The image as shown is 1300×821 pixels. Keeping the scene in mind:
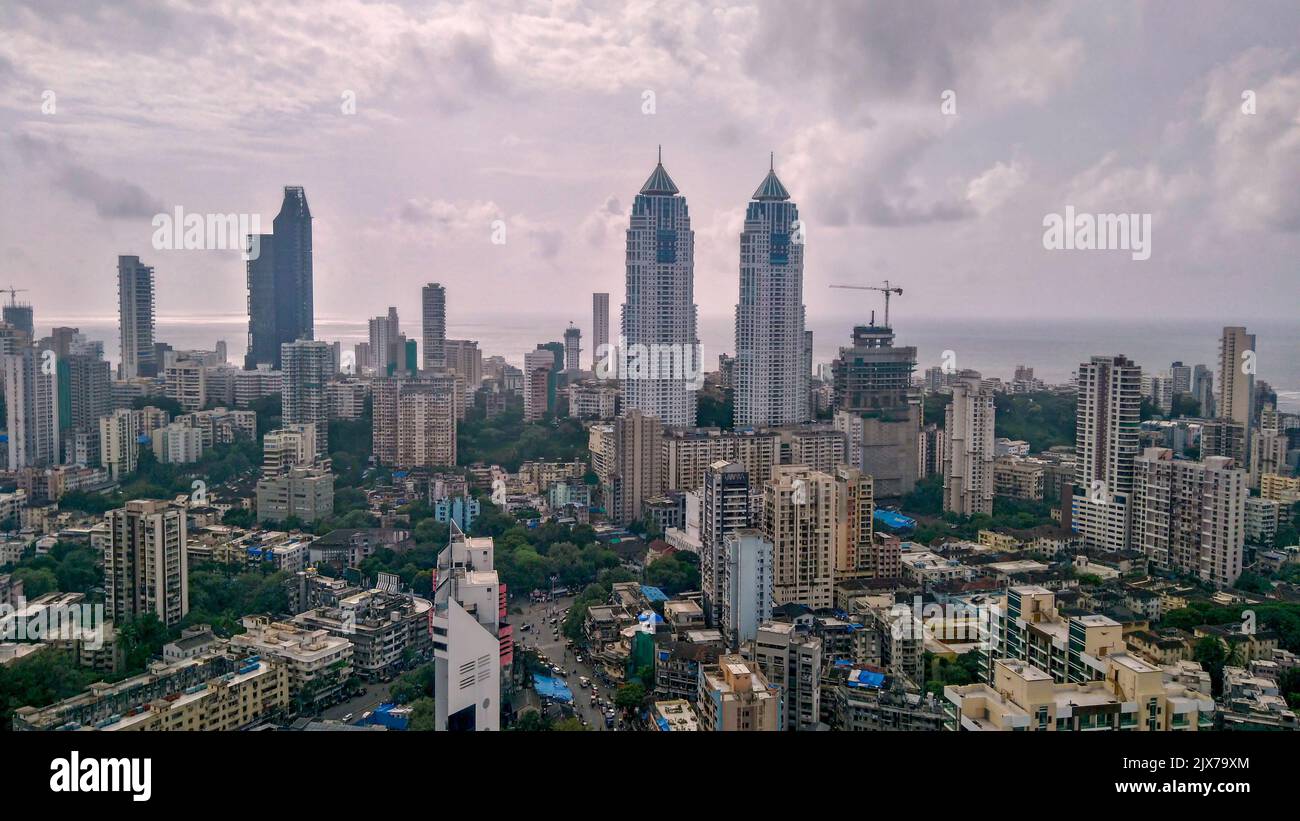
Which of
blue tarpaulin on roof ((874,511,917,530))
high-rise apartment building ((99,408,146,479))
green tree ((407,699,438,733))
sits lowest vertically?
green tree ((407,699,438,733))

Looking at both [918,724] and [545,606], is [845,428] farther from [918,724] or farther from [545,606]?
[918,724]

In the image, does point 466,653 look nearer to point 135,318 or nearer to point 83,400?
point 83,400

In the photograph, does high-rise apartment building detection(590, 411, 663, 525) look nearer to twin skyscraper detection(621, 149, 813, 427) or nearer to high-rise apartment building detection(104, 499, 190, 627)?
twin skyscraper detection(621, 149, 813, 427)

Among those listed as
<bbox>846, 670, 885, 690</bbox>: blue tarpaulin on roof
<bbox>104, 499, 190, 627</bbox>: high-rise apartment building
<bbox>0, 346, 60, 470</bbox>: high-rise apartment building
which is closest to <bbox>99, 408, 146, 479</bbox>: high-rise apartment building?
<bbox>0, 346, 60, 470</bbox>: high-rise apartment building

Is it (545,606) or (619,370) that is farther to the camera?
(619,370)

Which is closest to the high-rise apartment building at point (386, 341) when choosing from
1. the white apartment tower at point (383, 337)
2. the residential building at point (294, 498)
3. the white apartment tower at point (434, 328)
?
the white apartment tower at point (383, 337)
